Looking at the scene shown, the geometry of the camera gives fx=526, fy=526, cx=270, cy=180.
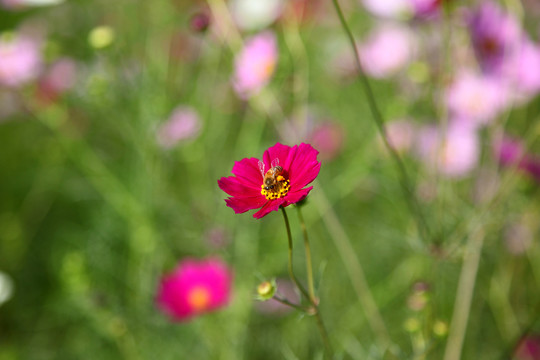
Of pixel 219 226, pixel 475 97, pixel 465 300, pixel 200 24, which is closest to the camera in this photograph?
pixel 465 300

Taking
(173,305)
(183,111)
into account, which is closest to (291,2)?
(183,111)

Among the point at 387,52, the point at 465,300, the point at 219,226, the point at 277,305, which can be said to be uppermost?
the point at 387,52

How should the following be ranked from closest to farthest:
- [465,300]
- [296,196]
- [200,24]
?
[296,196] → [465,300] → [200,24]

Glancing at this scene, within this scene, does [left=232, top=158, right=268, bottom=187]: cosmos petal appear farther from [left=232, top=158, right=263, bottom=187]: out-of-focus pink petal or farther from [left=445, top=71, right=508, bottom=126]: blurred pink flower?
[left=445, top=71, right=508, bottom=126]: blurred pink flower

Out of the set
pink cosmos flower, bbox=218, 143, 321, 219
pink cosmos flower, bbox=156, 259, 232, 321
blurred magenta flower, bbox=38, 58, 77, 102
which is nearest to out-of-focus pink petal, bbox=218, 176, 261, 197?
pink cosmos flower, bbox=218, 143, 321, 219

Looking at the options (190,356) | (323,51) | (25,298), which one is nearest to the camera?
(190,356)

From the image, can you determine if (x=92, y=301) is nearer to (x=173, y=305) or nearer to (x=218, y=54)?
(x=173, y=305)

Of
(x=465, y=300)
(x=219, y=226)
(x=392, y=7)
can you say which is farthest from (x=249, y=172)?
(x=219, y=226)

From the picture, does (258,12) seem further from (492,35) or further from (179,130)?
(492,35)
